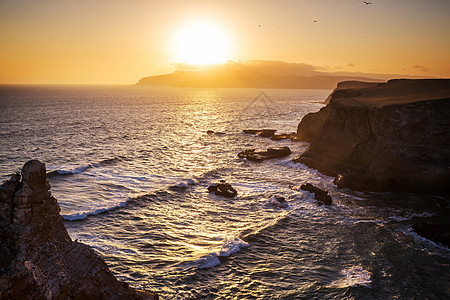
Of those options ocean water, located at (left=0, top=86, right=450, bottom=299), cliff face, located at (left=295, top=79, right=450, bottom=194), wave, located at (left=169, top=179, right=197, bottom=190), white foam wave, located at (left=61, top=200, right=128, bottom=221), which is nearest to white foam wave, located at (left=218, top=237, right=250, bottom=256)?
ocean water, located at (left=0, top=86, right=450, bottom=299)

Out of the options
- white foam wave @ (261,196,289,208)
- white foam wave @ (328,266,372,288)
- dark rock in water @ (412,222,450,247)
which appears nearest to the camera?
white foam wave @ (328,266,372,288)

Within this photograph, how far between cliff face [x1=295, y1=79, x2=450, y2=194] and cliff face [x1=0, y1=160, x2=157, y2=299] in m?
30.0

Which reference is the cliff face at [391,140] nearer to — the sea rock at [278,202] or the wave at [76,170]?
the sea rock at [278,202]

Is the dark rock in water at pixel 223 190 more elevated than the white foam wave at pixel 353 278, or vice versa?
the dark rock in water at pixel 223 190

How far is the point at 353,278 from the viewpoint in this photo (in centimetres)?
1792

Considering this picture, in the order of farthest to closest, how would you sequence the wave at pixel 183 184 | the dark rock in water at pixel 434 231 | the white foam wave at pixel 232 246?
the wave at pixel 183 184 < the dark rock in water at pixel 434 231 < the white foam wave at pixel 232 246

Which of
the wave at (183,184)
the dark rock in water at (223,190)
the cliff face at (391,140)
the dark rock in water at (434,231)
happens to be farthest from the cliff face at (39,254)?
the cliff face at (391,140)

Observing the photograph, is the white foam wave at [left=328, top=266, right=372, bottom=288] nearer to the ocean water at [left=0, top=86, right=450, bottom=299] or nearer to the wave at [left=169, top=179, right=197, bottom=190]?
the ocean water at [left=0, top=86, right=450, bottom=299]

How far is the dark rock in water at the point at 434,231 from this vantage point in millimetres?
21741

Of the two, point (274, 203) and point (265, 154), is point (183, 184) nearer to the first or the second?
point (274, 203)

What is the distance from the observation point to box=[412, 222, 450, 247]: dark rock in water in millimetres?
21741

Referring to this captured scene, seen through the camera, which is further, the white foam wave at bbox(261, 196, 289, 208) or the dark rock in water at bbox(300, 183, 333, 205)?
the dark rock in water at bbox(300, 183, 333, 205)

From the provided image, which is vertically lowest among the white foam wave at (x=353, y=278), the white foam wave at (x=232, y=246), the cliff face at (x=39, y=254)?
the white foam wave at (x=353, y=278)

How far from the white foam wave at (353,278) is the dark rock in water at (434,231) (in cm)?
768
